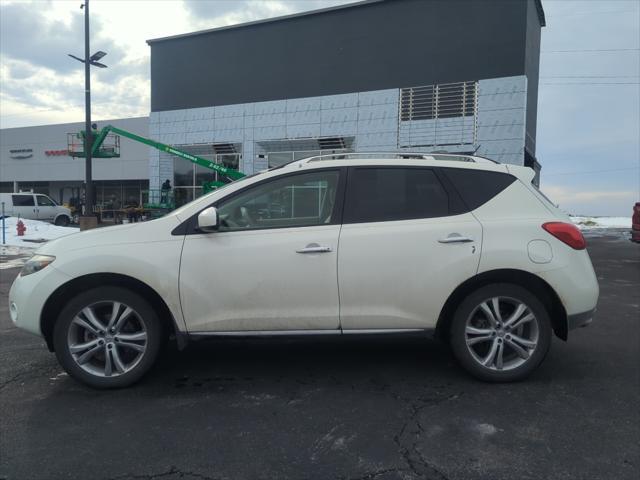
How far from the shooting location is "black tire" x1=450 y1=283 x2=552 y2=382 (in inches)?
145

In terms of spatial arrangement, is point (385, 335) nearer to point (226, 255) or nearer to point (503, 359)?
point (503, 359)

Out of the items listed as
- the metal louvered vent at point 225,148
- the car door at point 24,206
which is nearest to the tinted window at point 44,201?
the car door at point 24,206

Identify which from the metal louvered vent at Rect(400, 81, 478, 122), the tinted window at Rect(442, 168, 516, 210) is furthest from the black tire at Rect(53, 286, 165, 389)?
the metal louvered vent at Rect(400, 81, 478, 122)

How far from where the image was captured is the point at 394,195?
3.83 meters

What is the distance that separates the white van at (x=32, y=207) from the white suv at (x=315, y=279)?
23.3 metres

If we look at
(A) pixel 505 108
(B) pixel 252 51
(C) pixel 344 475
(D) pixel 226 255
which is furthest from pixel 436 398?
(B) pixel 252 51

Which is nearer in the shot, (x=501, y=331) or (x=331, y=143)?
(x=501, y=331)

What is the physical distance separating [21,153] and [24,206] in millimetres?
25154

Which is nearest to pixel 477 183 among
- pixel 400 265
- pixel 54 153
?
pixel 400 265

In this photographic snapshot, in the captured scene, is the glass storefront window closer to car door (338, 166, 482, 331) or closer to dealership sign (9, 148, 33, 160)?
dealership sign (9, 148, 33, 160)

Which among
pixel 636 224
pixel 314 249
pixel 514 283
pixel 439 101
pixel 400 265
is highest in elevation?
pixel 439 101

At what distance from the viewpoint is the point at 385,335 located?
367cm

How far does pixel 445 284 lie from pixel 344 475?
163cm

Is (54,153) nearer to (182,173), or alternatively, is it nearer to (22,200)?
(182,173)
